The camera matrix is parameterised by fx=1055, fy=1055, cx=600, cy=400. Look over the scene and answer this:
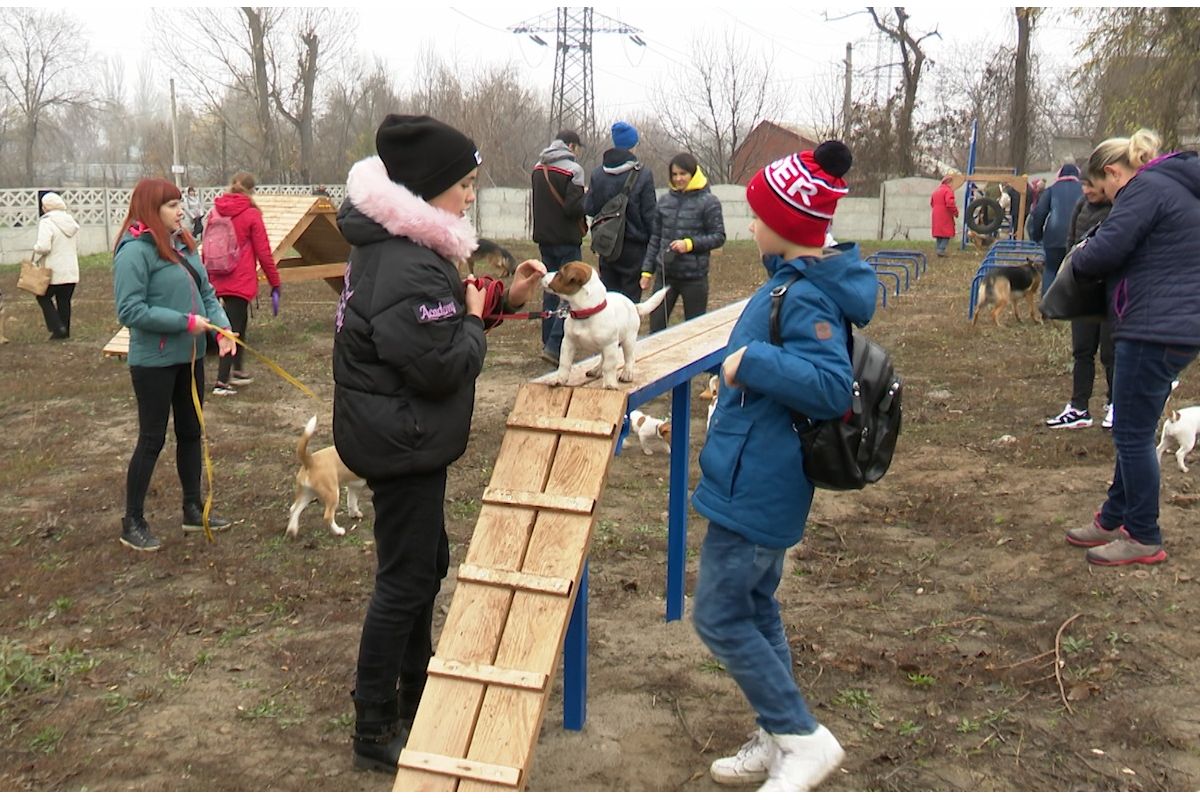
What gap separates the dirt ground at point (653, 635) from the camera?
11.0 feet

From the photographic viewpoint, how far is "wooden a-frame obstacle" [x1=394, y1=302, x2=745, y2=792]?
2.77 metres

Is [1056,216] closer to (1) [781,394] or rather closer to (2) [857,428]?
(2) [857,428]

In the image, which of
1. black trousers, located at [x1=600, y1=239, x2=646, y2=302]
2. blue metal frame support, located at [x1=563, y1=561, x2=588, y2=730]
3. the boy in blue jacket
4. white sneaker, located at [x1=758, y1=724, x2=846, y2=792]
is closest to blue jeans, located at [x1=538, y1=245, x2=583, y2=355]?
black trousers, located at [x1=600, y1=239, x2=646, y2=302]

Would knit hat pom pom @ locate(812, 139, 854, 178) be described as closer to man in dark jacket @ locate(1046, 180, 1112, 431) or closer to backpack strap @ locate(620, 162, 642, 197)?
man in dark jacket @ locate(1046, 180, 1112, 431)

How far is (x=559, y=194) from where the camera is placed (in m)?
7.91

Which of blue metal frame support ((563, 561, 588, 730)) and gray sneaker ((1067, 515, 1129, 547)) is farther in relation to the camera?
gray sneaker ((1067, 515, 1129, 547))

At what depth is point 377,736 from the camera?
10.6 feet

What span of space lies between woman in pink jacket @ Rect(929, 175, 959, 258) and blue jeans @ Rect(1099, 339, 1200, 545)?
1741 cm

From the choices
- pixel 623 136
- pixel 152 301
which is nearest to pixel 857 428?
pixel 152 301

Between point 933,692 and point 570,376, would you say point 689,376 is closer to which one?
point 570,376

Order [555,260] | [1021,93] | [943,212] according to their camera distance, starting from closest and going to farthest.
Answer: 1. [555,260]
2. [943,212]
3. [1021,93]

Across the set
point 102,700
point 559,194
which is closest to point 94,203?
point 559,194

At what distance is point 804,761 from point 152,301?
3.63 meters

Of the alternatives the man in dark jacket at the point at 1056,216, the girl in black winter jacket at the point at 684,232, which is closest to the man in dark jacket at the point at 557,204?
the girl in black winter jacket at the point at 684,232
